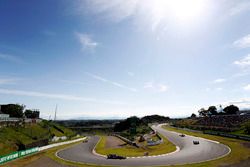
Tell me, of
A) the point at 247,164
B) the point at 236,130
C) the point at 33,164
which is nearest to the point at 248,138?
the point at 236,130

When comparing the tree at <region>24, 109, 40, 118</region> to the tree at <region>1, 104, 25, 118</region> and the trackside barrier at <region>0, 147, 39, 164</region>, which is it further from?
the trackside barrier at <region>0, 147, 39, 164</region>

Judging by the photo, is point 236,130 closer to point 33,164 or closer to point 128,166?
point 128,166

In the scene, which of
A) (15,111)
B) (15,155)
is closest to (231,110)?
(15,111)

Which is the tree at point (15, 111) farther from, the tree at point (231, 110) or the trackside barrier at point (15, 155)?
the tree at point (231, 110)

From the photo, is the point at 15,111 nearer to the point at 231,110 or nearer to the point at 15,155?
the point at 15,155

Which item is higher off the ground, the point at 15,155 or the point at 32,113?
the point at 32,113

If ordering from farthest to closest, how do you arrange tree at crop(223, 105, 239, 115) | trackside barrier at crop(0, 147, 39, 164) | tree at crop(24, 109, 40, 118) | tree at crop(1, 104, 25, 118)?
1. tree at crop(24, 109, 40, 118)
2. tree at crop(223, 105, 239, 115)
3. tree at crop(1, 104, 25, 118)
4. trackside barrier at crop(0, 147, 39, 164)

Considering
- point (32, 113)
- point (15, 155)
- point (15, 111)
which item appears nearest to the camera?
point (15, 155)

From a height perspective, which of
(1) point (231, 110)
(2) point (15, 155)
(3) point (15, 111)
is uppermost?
(1) point (231, 110)

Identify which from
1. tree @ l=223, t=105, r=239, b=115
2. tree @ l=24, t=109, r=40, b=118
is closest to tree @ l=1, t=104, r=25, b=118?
tree @ l=24, t=109, r=40, b=118

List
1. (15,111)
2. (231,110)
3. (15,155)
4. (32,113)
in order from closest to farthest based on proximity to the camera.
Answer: (15,155) → (15,111) → (231,110) → (32,113)

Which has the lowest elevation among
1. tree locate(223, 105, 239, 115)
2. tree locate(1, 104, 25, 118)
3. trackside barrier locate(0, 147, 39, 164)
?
trackside barrier locate(0, 147, 39, 164)
